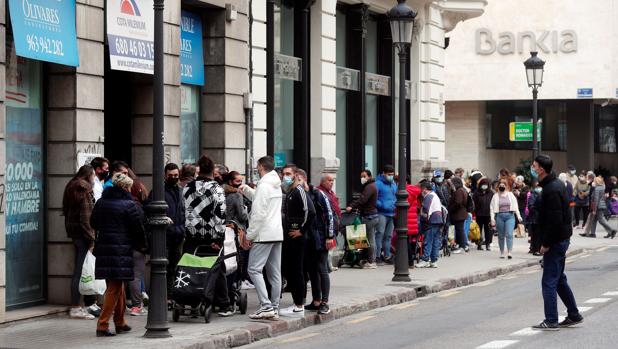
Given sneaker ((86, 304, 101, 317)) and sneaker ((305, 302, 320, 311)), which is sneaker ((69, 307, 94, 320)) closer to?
sneaker ((86, 304, 101, 317))

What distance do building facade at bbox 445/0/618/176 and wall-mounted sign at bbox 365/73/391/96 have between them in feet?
80.6

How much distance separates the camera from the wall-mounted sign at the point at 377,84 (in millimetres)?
28345

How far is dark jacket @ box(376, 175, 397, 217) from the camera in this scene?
2416cm

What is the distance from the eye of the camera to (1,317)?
14.2 m

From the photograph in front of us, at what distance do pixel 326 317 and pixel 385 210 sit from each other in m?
8.24

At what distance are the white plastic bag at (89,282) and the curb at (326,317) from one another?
191 cm

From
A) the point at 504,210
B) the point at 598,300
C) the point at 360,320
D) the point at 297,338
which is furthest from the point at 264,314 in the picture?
the point at 504,210

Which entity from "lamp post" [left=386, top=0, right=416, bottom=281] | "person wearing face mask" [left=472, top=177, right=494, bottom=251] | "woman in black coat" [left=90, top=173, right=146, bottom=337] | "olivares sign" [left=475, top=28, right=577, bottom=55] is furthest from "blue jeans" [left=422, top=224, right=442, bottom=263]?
"olivares sign" [left=475, top=28, right=577, bottom=55]

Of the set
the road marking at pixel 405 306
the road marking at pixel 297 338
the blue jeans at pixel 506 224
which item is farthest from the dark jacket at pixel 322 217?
the blue jeans at pixel 506 224

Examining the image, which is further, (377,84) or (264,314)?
(377,84)

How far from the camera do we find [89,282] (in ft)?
49.3

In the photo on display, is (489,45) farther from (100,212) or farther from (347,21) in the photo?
(100,212)

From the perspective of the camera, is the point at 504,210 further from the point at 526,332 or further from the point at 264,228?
the point at 526,332

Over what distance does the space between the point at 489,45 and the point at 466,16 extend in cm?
2108
